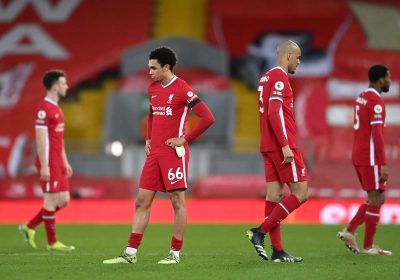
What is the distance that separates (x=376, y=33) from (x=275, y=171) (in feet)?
53.4

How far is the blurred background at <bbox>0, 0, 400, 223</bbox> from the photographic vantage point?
66.6 feet

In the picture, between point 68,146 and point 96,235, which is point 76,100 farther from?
point 96,235

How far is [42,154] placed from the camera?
32.0ft

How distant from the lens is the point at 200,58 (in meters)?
22.4

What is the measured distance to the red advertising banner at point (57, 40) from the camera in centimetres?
2278

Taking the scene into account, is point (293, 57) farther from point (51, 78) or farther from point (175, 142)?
point (51, 78)

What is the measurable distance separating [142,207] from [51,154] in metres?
2.33

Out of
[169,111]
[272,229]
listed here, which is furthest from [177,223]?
[169,111]

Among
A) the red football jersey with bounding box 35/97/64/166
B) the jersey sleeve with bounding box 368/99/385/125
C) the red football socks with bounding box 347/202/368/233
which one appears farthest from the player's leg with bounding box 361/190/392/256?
the red football jersey with bounding box 35/97/64/166

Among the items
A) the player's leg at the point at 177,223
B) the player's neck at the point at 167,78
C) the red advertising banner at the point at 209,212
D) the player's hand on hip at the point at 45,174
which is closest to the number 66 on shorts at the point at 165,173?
the player's leg at the point at 177,223

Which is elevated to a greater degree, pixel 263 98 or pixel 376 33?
pixel 376 33

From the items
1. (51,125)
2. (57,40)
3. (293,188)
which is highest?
(57,40)

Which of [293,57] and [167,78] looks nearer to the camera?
[167,78]

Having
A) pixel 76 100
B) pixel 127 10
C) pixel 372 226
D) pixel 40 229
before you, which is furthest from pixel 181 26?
pixel 372 226
